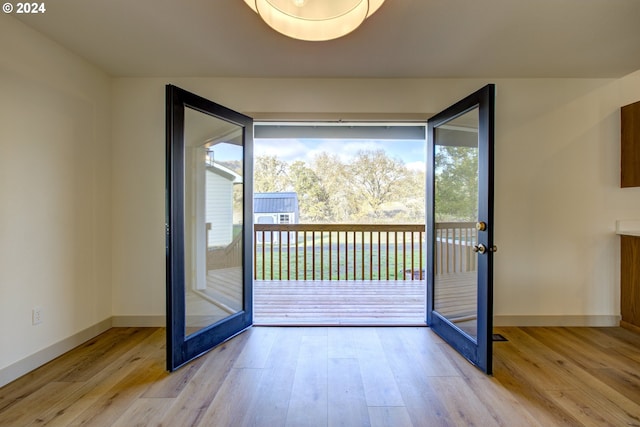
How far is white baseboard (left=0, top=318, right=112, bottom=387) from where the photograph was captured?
6.31ft

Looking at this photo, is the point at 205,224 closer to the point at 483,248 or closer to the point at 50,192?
the point at 50,192

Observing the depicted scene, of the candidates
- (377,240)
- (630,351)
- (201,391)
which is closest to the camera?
(201,391)

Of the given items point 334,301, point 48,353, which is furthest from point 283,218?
point 48,353

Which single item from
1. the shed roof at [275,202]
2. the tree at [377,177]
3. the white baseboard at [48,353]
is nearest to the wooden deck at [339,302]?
the white baseboard at [48,353]

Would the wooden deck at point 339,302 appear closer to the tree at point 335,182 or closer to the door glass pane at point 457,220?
the door glass pane at point 457,220

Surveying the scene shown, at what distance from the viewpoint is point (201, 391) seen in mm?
1837

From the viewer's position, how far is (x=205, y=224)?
2520 millimetres

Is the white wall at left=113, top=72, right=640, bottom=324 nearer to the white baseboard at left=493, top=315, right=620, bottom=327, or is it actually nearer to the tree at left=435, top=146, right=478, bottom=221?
the white baseboard at left=493, top=315, right=620, bottom=327

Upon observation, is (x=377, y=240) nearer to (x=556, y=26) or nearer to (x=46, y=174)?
(x=556, y=26)

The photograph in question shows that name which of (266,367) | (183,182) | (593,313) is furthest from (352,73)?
(593,313)

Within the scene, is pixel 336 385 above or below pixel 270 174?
below

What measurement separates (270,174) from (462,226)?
420 cm

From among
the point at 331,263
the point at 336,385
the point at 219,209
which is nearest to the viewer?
the point at 336,385

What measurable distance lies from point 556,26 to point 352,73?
4.80 feet
